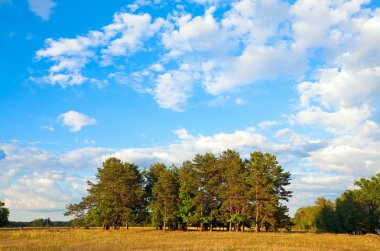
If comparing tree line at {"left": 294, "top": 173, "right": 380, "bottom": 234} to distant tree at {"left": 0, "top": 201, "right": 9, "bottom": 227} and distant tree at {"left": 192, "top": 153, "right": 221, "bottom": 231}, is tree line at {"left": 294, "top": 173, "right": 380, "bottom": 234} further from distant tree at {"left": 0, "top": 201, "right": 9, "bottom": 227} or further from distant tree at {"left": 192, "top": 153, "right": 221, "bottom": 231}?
distant tree at {"left": 0, "top": 201, "right": 9, "bottom": 227}

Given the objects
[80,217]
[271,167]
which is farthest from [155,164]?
[271,167]

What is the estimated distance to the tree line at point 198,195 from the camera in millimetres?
74688

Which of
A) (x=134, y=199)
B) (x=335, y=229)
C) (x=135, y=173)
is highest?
(x=135, y=173)

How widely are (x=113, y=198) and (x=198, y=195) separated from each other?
1961 centimetres

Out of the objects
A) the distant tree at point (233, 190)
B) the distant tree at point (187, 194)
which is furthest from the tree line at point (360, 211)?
the distant tree at point (187, 194)

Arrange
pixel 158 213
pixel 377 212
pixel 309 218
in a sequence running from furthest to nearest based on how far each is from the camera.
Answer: pixel 309 218 → pixel 377 212 → pixel 158 213

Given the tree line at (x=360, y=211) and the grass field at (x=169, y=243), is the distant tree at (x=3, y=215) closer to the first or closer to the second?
the grass field at (x=169, y=243)

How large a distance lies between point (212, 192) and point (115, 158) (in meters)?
24.9

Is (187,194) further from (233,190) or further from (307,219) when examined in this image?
(307,219)

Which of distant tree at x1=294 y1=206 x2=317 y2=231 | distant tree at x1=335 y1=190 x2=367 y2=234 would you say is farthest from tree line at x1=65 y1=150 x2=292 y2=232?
distant tree at x1=294 y1=206 x2=317 y2=231

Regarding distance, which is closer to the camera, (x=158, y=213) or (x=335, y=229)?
(x=158, y=213)

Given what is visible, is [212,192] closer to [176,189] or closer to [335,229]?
[176,189]

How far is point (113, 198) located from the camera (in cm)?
8044

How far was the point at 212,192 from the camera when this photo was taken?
79062 mm
